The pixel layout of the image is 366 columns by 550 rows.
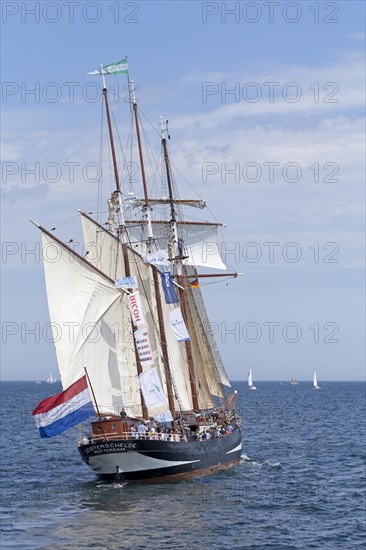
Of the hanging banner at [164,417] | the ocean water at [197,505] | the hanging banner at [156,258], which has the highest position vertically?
the hanging banner at [156,258]

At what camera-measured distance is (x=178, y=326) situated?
221 feet

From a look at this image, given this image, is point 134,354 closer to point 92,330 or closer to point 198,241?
point 92,330

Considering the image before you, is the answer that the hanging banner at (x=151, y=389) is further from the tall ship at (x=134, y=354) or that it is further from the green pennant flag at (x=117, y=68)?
the green pennant flag at (x=117, y=68)

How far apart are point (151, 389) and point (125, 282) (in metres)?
7.31

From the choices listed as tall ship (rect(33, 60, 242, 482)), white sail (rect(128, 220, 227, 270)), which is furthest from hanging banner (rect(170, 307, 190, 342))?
white sail (rect(128, 220, 227, 270))

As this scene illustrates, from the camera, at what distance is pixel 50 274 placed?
59438 mm

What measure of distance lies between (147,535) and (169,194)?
36.7 meters

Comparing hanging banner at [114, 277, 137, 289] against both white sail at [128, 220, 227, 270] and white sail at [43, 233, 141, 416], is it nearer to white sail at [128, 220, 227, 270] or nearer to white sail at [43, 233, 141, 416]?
white sail at [43, 233, 141, 416]

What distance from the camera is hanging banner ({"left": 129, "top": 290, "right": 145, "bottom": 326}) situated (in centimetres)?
6297

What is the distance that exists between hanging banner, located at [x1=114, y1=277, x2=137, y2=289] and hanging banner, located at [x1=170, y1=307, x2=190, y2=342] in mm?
5141

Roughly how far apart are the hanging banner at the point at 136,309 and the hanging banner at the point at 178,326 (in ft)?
14.7

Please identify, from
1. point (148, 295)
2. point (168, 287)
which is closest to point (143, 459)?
point (168, 287)

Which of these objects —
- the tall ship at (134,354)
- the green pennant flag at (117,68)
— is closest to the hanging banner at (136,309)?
the tall ship at (134,354)

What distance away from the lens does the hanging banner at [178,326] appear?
67.0m
